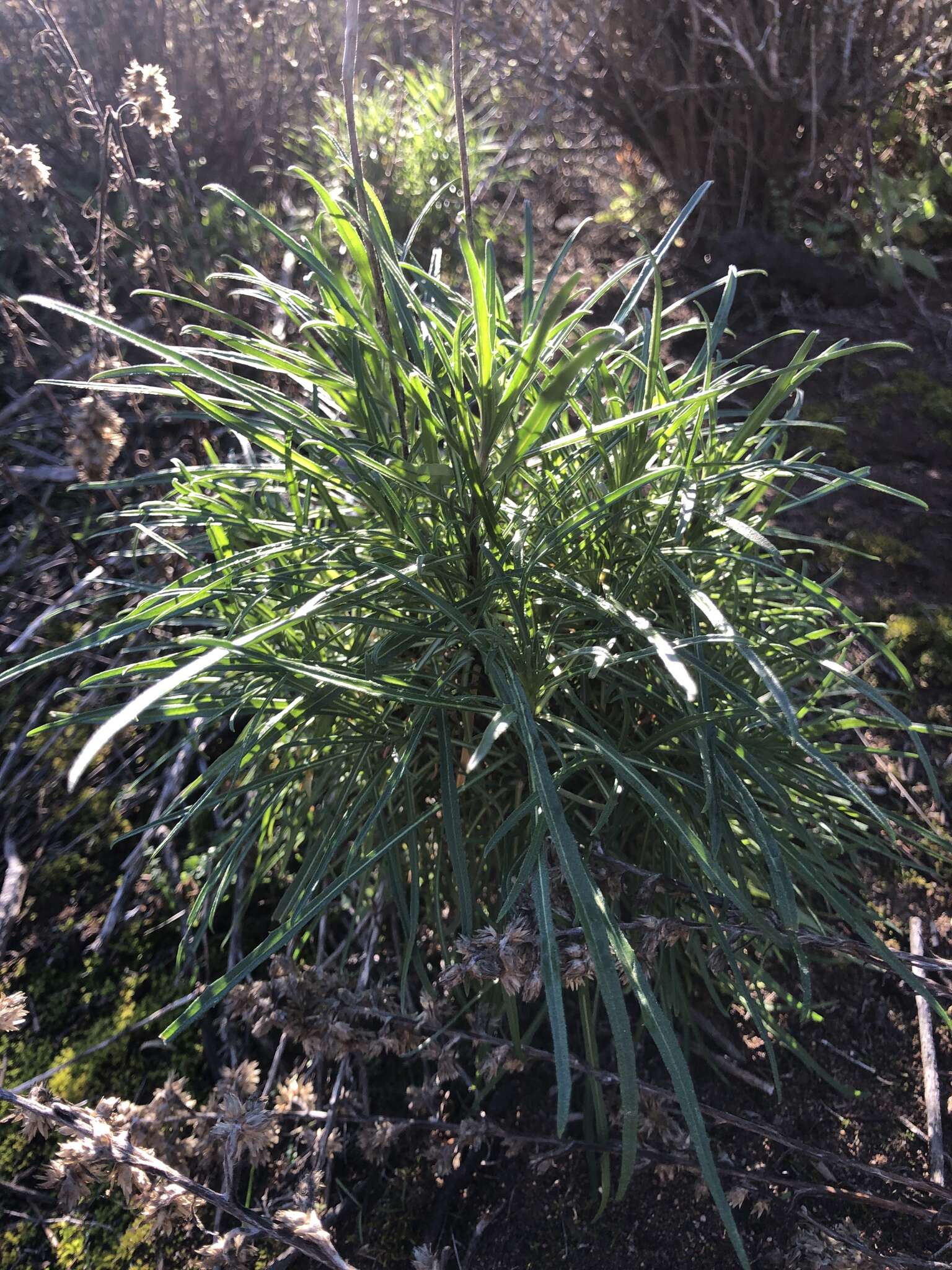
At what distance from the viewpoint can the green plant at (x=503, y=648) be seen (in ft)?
3.74

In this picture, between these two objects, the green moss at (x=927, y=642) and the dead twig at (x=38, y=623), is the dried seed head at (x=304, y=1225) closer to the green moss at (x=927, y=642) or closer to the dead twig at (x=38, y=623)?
the dead twig at (x=38, y=623)

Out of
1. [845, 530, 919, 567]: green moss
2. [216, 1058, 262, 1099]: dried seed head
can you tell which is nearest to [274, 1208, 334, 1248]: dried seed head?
[216, 1058, 262, 1099]: dried seed head

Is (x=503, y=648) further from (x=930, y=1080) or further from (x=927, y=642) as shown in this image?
(x=927, y=642)

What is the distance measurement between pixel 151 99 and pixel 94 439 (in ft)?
2.40

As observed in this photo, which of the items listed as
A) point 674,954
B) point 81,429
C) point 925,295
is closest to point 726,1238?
point 674,954

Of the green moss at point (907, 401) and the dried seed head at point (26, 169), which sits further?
the green moss at point (907, 401)

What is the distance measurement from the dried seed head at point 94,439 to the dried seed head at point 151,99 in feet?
1.87

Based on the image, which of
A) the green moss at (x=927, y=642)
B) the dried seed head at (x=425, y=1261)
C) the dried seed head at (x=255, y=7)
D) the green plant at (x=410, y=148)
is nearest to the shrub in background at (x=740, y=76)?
the green plant at (x=410, y=148)

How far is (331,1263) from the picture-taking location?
3.51 ft

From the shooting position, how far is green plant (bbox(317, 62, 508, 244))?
326 cm

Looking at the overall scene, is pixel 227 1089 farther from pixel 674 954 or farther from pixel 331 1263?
pixel 674 954

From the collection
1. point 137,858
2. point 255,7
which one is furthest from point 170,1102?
point 255,7

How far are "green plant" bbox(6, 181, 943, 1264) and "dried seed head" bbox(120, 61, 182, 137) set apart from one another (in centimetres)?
62

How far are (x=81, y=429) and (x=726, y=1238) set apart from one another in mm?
1657
